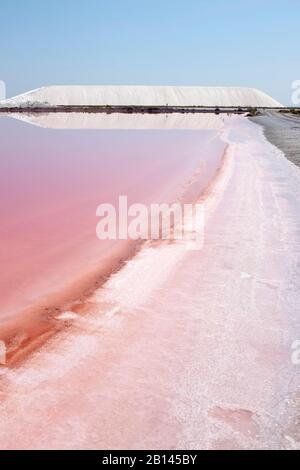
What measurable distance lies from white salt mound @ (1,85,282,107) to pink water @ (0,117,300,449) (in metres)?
167

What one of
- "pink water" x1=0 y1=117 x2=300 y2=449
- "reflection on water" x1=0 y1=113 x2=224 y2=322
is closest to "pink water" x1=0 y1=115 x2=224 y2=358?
"reflection on water" x1=0 y1=113 x2=224 y2=322

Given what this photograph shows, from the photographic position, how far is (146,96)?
192 metres

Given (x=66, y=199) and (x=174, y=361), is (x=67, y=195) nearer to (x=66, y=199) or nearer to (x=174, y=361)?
(x=66, y=199)

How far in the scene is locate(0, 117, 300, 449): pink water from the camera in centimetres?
417

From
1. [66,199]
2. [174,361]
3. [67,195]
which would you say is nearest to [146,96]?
[67,195]

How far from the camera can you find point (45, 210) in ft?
40.3

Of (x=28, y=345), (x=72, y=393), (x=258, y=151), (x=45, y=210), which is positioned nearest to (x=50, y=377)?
(x=72, y=393)

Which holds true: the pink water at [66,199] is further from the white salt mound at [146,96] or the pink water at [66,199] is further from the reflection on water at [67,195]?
the white salt mound at [146,96]

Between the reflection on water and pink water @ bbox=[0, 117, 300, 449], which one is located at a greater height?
the reflection on water

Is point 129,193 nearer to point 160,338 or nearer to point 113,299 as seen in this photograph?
point 113,299

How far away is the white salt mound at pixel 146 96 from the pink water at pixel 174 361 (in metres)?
167

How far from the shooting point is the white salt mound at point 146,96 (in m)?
175

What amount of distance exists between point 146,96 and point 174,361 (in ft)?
632

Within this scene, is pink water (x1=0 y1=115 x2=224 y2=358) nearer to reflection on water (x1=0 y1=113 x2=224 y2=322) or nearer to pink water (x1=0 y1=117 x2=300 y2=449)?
reflection on water (x1=0 y1=113 x2=224 y2=322)
